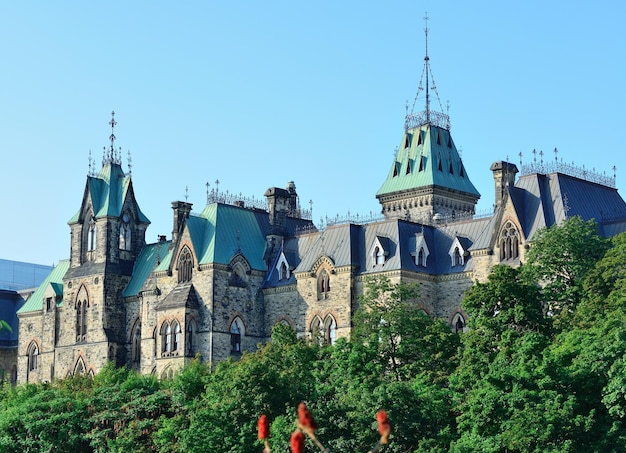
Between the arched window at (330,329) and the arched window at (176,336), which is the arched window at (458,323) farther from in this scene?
the arched window at (176,336)

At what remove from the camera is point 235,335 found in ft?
305

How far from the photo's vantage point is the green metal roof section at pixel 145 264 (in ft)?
333

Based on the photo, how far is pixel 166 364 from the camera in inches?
3664

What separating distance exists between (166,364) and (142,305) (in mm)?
7666

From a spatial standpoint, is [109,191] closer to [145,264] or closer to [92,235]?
[92,235]

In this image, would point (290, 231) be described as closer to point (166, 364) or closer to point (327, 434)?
point (166, 364)

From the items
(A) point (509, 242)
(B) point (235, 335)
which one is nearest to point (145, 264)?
(B) point (235, 335)

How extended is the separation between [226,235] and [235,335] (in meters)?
7.39

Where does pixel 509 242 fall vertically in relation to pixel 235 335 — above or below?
above

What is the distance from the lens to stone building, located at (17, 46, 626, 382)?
8506cm

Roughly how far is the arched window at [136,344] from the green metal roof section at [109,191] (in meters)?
9.07

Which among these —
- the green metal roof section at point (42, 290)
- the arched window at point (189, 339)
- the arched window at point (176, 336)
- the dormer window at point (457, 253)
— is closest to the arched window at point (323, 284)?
the dormer window at point (457, 253)

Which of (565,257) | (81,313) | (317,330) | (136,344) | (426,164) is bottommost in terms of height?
(317,330)

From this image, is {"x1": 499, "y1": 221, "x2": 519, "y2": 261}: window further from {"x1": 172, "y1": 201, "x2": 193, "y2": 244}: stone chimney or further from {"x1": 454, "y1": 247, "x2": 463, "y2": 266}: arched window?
{"x1": 172, "y1": 201, "x2": 193, "y2": 244}: stone chimney
